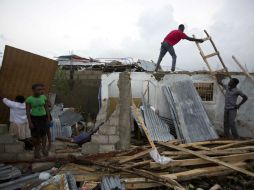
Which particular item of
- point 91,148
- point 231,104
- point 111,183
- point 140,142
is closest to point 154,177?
point 111,183

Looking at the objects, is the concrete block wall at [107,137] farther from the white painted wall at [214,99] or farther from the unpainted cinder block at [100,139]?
the white painted wall at [214,99]

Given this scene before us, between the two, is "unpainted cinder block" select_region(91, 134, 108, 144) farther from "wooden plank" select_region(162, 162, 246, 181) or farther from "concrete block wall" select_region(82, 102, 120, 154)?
"wooden plank" select_region(162, 162, 246, 181)

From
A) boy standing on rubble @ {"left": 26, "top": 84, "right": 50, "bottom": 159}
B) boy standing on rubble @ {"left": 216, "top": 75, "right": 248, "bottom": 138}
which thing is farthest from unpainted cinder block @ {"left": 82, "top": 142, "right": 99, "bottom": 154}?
boy standing on rubble @ {"left": 216, "top": 75, "right": 248, "bottom": 138}

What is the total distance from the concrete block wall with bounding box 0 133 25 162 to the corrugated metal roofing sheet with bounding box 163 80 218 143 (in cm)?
431

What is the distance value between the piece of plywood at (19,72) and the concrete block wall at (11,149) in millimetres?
683

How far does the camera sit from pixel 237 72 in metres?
9.05

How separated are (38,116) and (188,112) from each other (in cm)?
445

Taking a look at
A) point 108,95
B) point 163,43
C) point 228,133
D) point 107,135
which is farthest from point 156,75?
point 107,135

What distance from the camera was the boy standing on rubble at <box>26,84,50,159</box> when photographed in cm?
625

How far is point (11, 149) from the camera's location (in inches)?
263

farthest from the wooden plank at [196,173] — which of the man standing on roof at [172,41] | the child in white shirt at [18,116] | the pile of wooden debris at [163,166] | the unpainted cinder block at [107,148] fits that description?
the man standing on roof at [172,41]

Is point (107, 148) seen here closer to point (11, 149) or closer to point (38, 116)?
point (38, 116)

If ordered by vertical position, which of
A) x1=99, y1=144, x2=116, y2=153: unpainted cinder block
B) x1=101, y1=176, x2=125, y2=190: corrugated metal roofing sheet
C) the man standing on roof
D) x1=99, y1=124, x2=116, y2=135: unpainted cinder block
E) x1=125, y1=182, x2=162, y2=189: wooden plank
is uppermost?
the man standing on roof

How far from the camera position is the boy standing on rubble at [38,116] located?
625cm
